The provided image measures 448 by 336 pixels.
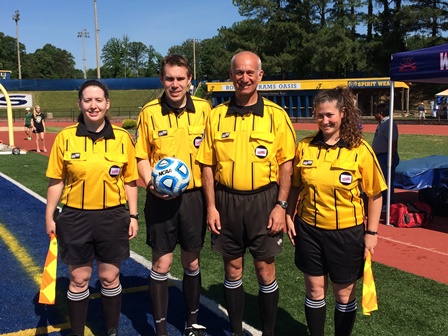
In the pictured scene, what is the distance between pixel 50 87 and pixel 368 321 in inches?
2414

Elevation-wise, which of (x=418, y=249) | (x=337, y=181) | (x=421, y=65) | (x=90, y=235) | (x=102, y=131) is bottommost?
(x=418, y=249)

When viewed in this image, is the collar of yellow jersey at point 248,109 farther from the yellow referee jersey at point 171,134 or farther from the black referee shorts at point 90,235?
the black referee shorts at point 90,235

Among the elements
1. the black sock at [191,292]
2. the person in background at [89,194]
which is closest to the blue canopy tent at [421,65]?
the black sock at [191,292]

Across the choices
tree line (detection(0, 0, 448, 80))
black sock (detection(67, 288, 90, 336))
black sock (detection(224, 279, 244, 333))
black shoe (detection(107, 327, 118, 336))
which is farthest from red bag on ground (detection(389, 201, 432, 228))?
tree line (detection(0, 0, 448, 80))

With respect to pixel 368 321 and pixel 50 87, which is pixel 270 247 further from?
pixel 50 87

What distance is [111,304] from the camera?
3.43 m

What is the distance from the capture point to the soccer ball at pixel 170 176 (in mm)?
3178

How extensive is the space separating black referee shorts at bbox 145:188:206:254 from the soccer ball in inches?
7.1

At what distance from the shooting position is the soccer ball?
10.4 ft

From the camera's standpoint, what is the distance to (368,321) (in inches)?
156

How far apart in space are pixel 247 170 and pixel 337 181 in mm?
621

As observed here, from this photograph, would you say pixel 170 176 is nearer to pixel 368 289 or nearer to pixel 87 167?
pixel 87 167

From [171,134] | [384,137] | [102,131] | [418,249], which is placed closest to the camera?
[102,131]

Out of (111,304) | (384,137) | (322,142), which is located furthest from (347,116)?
(384,137)
